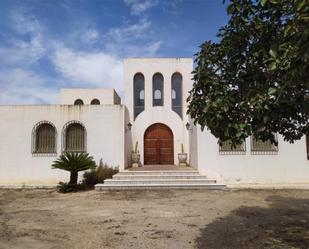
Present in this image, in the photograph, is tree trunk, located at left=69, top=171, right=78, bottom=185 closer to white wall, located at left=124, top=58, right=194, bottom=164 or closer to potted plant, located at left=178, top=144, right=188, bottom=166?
white wall, located at left=124, top=58, right=194, bottom=164

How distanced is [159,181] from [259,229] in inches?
241

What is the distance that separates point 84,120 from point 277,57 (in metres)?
12.0

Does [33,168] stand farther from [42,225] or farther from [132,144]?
[42,225]

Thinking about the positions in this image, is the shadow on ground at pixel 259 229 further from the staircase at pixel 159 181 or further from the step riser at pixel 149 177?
the step riser at pixel 149 177

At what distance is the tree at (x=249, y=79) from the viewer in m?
3.33

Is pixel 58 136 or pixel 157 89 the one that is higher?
pixel 157 89

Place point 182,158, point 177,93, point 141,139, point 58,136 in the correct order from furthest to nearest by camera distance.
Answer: point 177,93 < point 141,139 < point 182,158 < point 58,136

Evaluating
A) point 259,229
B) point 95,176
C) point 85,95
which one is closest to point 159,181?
point 95,176

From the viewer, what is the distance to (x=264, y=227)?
6066mm

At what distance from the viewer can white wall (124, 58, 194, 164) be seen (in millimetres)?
16500

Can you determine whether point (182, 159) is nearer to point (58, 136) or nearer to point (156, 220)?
point (58, 136)

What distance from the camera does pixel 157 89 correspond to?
56.2 ft

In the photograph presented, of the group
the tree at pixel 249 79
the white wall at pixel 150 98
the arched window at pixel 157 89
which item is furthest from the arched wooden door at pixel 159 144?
the tree at pixel 249 79

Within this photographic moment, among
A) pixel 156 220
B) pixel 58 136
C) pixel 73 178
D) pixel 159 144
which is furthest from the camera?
pixel 159 144
